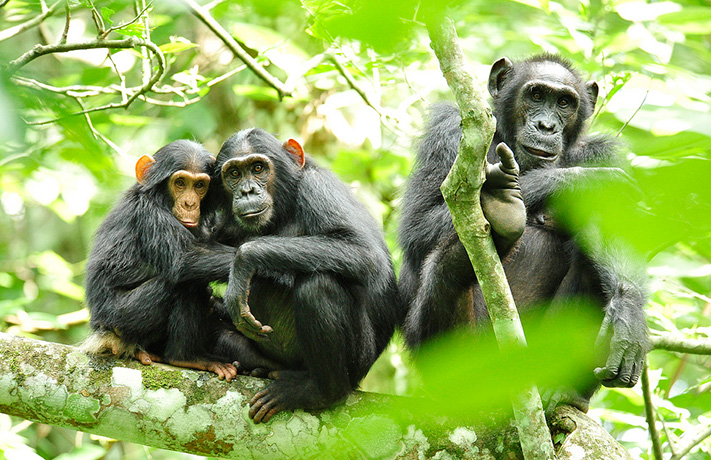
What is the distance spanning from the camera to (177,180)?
485 cm

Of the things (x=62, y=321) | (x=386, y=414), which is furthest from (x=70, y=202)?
(x=386, y=414)

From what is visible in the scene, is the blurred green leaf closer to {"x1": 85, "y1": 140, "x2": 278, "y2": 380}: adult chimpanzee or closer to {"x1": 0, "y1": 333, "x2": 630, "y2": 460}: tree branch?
{"x1": 0, "y1": 333, "x2": 630, "y2": 460}: tree branch

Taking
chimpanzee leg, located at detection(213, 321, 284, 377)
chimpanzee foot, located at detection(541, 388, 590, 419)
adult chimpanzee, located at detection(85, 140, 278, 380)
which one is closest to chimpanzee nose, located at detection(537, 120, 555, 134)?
chimpanzee foot, located at detection(541, 388, 590, 419)

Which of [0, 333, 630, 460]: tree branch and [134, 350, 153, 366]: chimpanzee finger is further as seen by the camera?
[134, 350, 153, 366]: chimpanzee finger

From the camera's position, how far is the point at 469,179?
293 cm

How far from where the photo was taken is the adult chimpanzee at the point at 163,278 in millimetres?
4285

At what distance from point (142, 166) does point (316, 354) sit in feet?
6.28

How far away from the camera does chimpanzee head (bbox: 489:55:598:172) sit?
171 inches

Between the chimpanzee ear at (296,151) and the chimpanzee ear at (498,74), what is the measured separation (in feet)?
4.53

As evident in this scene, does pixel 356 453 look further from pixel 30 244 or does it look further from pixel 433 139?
pixel 30 244

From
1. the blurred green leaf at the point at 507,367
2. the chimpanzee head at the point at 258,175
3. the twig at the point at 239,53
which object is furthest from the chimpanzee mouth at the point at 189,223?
the blurred green leaf at the point at 507,367

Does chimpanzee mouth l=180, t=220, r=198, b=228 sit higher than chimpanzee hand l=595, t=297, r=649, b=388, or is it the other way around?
chimpanzee hand l=595, t=297, r=649, b=388

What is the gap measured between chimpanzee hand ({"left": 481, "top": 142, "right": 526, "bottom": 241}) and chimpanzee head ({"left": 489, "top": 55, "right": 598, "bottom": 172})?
1042mm

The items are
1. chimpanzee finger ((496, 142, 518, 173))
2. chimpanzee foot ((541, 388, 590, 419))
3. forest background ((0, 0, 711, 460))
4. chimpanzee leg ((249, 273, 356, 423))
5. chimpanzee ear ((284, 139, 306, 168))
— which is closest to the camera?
forest background ((0, 0, 711, 460))
